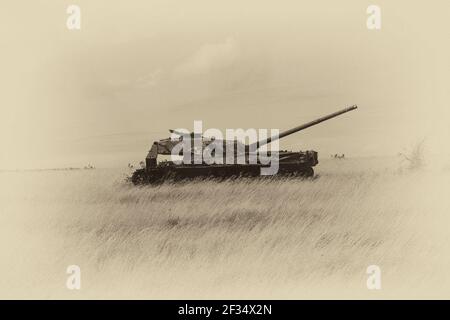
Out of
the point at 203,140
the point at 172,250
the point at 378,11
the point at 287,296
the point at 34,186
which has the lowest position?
the point at 287,296

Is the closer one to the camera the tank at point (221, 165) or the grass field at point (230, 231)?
the grass field at point (230, 231)

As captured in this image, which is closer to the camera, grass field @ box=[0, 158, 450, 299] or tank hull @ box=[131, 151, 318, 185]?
grass field @ box=[0, 158, 450, 299]

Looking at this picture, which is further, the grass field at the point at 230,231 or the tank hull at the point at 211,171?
the tank hull at the point at 211,171

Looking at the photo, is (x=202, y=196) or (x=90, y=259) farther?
(x=202, y=196)

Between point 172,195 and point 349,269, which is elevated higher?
point 172,195

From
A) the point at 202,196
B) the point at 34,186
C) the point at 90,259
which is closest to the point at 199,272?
the point at 90,259

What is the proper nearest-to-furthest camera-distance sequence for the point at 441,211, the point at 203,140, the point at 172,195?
the point at 441,211 → the point at 172,195 → the point at 203,140

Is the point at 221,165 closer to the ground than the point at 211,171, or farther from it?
farther from it

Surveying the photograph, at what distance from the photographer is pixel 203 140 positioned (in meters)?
12.3

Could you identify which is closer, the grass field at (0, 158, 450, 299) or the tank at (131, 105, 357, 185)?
the grass field at (0, 158, 450, 299)

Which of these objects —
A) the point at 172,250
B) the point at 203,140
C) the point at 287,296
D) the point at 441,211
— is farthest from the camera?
the point at 203,140

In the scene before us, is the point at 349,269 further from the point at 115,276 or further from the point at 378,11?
the point at 378,11

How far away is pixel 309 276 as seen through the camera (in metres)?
7.77

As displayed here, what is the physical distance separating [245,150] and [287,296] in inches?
212
